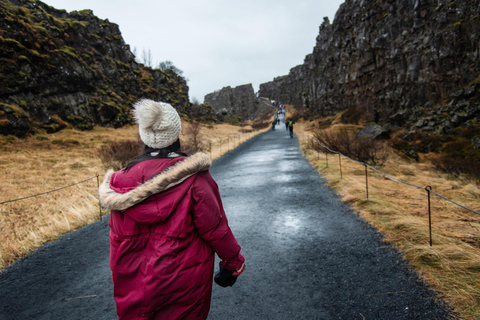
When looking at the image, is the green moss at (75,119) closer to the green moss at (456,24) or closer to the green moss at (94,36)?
the green moss at (94,36)

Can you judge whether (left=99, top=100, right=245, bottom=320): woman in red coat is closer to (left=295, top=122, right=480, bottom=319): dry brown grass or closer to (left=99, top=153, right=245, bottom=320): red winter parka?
(left=99, top=153, right=245, bottom=320): red winter parka

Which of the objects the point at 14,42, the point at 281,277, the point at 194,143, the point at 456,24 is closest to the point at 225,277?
the point at 281,277

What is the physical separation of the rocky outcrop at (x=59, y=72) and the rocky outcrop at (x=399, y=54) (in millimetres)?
27325

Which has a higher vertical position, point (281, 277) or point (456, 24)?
point (456, 24)

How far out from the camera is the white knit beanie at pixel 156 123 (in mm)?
1627

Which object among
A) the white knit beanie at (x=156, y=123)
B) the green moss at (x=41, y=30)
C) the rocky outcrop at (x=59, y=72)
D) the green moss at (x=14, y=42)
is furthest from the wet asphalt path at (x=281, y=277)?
the green moss at (x=41, y=30)

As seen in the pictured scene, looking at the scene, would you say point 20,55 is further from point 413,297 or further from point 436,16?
point 436,16

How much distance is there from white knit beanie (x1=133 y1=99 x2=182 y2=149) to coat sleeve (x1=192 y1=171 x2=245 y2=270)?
0.33 metres

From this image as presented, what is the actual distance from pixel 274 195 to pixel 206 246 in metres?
5.96

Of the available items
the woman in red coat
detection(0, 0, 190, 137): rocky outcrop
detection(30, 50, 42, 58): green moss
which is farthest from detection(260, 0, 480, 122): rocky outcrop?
detection(30, 50, 42, 58): green moss

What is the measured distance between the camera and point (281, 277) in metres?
3.51

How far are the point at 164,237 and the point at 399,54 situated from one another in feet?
91.3

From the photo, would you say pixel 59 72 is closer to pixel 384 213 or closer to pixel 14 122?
pixel 14 122

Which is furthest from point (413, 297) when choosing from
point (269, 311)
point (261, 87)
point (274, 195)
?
point (261, 87)
